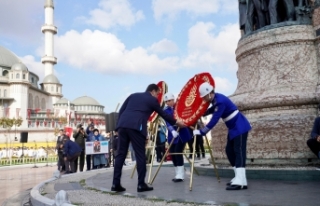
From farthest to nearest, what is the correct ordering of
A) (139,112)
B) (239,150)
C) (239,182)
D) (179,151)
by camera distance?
1. (179,151)
2. (139,112)
3. (239,150)
4. (239,182)

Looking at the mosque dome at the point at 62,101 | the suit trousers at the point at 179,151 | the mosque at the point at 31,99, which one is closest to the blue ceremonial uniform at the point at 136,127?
the suit trousers at the point at 179,151

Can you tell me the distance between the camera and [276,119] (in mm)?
6688

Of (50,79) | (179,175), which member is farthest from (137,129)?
(50,79)

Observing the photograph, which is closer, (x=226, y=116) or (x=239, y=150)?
(x=239, y=150)

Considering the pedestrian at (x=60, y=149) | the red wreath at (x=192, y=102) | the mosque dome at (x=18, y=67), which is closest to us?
the red wreath at (x=192, y=102)

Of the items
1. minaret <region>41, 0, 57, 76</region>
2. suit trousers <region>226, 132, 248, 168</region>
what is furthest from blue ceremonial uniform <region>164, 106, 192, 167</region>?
minaret <region>41, 0, 57, 76</region>

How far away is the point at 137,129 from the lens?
5469 mm

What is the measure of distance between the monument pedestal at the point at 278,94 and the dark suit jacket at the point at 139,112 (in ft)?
6.97

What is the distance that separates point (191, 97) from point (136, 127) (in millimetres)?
1178

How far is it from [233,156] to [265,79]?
2437 mm

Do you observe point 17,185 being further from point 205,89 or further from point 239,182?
point 239,182

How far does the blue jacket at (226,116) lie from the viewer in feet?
17.6

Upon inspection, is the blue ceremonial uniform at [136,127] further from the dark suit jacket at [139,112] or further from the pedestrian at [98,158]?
the pedestrian at [98,158]

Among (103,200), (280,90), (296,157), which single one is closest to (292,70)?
(280,90)
